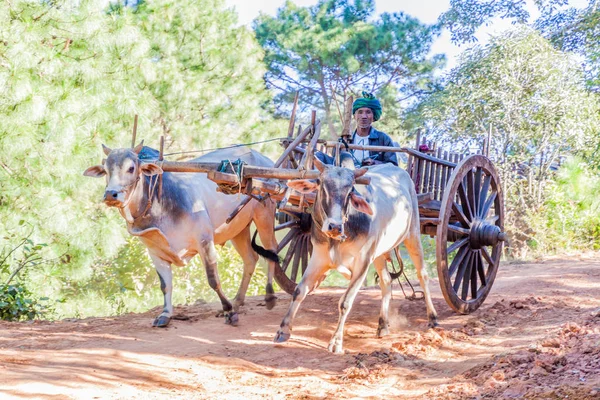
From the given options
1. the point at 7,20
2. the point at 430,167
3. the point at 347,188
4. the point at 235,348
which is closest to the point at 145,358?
the point at 235,348

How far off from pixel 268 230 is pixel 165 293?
160 centimetres

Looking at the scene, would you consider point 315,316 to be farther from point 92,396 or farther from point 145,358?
point 92,396

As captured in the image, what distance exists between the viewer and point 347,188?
218 inches

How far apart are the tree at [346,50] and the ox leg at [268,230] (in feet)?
43.4

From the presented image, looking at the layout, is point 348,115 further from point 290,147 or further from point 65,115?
point 65,115

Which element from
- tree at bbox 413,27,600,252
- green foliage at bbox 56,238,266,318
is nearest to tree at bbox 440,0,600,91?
tree at bbox 413,27,600,252

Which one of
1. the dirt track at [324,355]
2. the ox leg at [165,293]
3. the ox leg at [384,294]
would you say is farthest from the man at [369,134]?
the ox leg at [165,293]

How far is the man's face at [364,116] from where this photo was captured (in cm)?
757

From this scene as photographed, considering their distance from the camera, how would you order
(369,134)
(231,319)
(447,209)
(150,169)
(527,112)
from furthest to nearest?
(527,112)
(369,134)
(231,319)
(447,209)
(150,169)

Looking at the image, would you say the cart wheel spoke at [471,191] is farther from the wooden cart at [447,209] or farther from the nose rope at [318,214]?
the nose rope at [318,214]

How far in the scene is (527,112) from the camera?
48.2 feet

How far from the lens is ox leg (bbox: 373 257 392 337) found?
21.7ft

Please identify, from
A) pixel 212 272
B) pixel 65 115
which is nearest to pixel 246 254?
pixel 212 272

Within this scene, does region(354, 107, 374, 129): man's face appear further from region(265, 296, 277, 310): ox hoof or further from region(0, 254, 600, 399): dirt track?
region(265, 296, 277, 310): ox hoof
